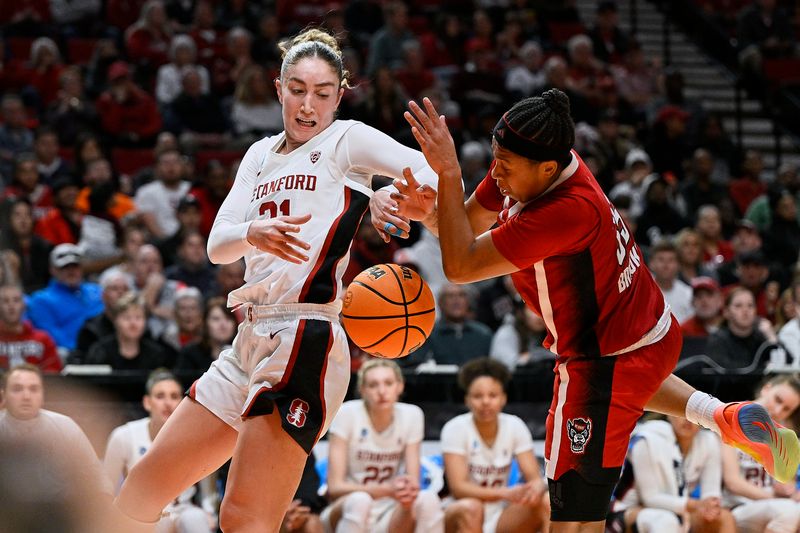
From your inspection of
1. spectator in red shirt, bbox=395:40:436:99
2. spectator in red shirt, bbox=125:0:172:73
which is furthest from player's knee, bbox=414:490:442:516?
spectator in red shirt, bbox=125:0:172:73

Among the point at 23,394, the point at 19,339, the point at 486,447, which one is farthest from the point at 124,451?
the point at 486,447

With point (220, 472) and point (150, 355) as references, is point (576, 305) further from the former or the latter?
point (150, 355)

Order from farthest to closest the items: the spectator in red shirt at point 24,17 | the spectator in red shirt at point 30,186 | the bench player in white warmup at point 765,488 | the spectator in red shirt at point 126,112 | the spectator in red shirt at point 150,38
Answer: the spectator in red shirt at point 24,17 → the spectator in red shirt at point 150,38 → the spectator in red shirt at point 126,112 → the spectator in red shirt at point 30,186 → the bench player in white warmup at point 765,488

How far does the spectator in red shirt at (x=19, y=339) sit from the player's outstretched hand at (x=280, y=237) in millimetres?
5021

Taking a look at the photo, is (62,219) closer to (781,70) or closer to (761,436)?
(761,436)

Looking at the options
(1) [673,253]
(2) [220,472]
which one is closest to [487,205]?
(2) [220,472]

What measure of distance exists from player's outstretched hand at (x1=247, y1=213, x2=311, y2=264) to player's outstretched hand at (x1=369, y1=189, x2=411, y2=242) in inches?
12.6

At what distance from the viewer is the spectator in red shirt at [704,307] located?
955 centimetres

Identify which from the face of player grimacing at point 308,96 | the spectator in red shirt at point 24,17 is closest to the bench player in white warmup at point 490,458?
the face of player grimacing at point 308,96

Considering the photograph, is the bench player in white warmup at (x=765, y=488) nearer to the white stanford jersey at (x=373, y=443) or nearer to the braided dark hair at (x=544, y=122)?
the white stanford jersey at (x=373, y=443)

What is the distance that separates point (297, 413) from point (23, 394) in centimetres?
318

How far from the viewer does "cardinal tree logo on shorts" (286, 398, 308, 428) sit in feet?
13.8

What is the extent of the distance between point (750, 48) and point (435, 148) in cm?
1216

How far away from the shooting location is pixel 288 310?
4.34m
